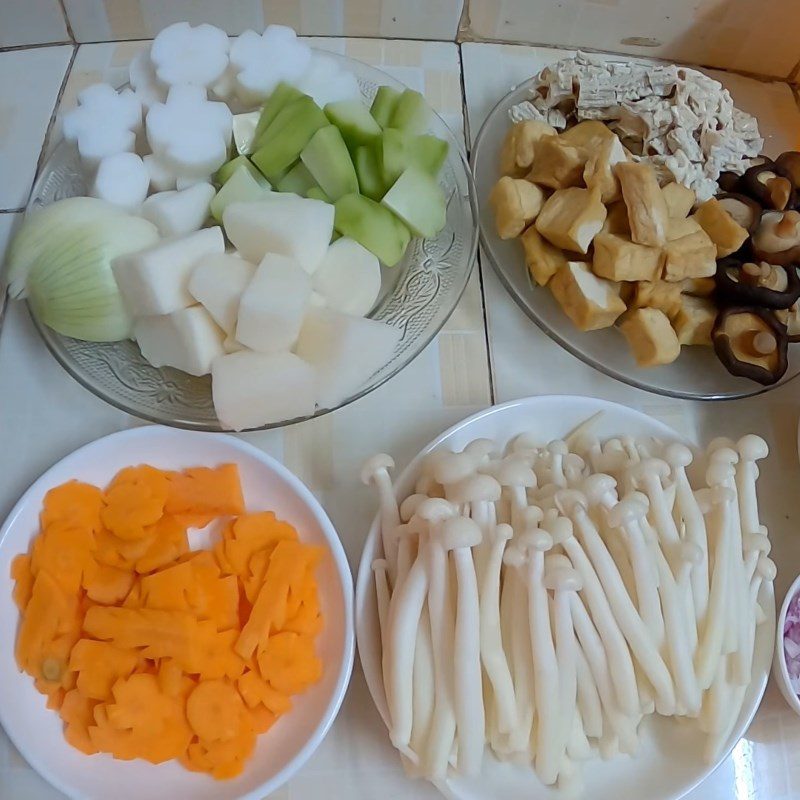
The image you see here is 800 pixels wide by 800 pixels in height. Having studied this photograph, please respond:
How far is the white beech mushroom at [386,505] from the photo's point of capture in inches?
29.3

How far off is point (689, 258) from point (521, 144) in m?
0.24

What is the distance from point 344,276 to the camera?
0.81 meters

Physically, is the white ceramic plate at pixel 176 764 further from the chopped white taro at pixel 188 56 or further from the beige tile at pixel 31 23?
the beige tile at pixel 31 23

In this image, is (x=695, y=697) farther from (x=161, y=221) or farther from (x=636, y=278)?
(x=161, y=221)

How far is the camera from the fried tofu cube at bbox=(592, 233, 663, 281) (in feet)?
2.70

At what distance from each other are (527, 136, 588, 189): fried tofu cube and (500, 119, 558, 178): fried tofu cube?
1 cm

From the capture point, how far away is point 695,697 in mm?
686

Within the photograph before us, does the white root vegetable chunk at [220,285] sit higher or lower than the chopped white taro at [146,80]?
lower

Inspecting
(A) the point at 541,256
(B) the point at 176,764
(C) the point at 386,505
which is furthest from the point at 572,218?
(B) the point at 176,764

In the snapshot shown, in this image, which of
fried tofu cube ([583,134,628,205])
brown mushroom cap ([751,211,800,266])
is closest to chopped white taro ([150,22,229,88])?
fried tofu cube ([583,134,628,205])

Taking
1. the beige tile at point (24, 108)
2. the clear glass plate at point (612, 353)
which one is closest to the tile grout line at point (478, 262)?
the clear glass plate at point (612, 353)

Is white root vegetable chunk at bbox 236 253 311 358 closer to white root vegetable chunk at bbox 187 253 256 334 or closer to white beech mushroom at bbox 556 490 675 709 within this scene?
white root vegetable chunk at bbox 187 253 256 334

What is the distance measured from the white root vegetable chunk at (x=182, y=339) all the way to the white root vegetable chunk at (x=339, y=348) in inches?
3.4

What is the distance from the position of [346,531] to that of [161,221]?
376mm
